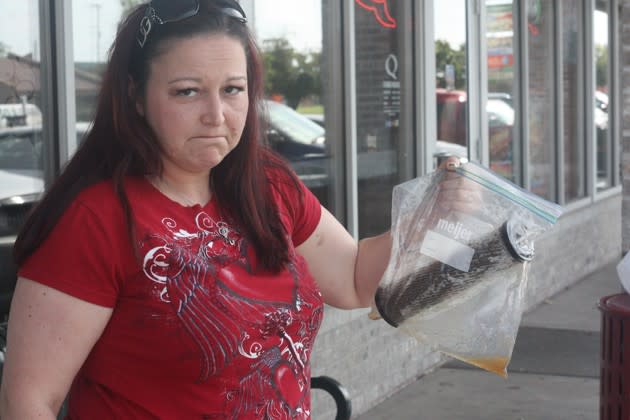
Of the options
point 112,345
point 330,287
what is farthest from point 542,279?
point 112,345

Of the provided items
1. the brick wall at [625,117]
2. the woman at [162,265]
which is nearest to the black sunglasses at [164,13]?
the woman at [162,265]

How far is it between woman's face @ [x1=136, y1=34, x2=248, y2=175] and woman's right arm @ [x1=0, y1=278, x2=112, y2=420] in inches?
13.7

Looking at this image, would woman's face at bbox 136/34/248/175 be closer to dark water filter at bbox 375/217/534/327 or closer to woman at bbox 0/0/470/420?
woman at bbox 0/0/470/420

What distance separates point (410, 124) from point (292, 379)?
4.51 meters

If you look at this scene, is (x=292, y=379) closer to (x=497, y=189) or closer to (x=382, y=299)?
(x=382, y=299)

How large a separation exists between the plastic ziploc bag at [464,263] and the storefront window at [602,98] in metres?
8.97

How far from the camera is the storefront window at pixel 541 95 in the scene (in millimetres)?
8852

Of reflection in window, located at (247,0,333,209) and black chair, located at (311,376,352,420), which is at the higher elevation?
reflection in window, located at (247,0,333,209)

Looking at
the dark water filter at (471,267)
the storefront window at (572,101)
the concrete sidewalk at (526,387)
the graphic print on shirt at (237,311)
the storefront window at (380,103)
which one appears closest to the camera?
the graphic print on shirt at (237,311)

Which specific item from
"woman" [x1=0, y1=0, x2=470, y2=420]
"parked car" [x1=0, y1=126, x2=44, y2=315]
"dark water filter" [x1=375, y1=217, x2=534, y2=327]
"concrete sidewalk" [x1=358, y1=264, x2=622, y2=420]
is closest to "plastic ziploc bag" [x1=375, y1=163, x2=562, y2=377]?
"dark water filter" [x1=375, y1=217, x2=534, y2=327]

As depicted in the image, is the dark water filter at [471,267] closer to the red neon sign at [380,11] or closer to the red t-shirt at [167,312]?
the red t-shirt at [167,312]

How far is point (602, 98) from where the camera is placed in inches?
438

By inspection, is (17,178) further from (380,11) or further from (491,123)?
(491,123)

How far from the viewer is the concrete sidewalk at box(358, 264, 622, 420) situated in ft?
18.4
